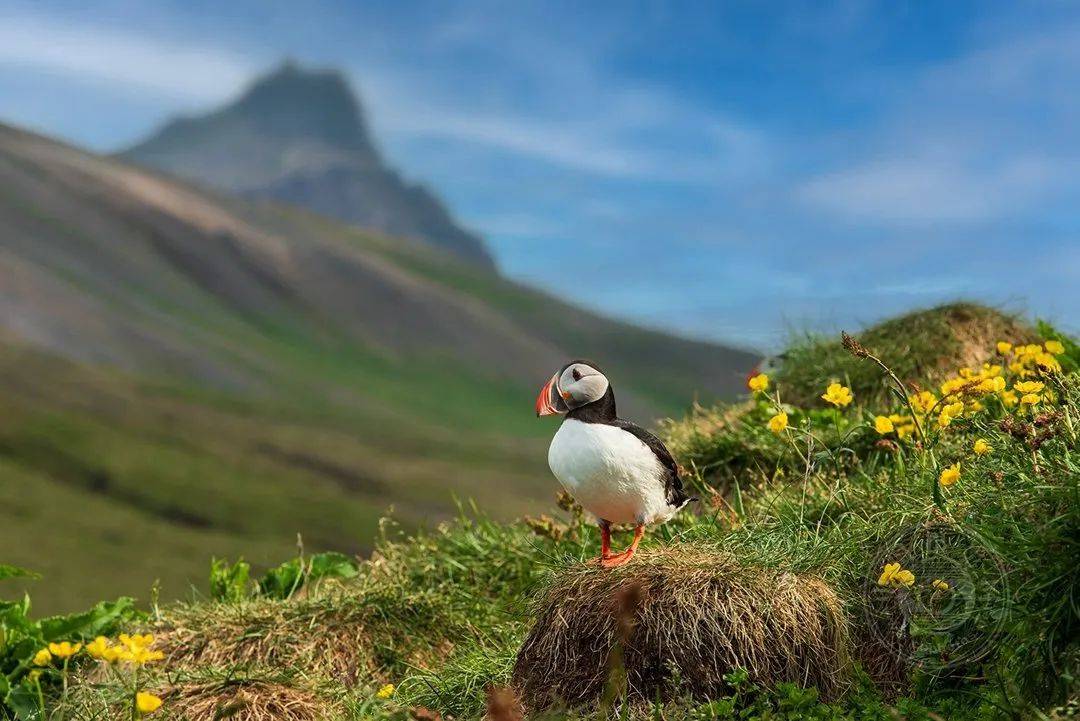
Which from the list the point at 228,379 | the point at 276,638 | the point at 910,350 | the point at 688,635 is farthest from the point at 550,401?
the point at 228,379

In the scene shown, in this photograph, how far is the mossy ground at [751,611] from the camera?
4.42m

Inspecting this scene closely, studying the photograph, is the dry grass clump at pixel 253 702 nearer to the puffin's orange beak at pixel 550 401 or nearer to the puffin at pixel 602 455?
the puffin at pixel 602 455

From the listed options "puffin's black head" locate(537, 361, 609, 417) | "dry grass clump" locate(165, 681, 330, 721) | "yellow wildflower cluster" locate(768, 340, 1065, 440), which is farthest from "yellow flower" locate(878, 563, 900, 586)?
"dry grass clump" locate(165, 681, 330, 721)

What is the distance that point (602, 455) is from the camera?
534 centimetres

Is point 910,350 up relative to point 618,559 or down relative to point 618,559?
up

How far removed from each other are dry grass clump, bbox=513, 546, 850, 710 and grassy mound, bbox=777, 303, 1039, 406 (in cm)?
629

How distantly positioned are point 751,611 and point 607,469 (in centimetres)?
99

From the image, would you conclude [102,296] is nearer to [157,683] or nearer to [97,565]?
[97,565]

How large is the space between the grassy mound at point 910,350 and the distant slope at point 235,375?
100cm

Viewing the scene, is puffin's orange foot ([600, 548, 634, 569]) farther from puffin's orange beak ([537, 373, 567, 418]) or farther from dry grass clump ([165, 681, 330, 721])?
dry grass clump ([165, 681, 330, 721])

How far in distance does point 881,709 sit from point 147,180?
145080 mm

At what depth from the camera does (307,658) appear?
6.97m

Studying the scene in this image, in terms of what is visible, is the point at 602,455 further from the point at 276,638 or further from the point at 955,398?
the point at 276,638

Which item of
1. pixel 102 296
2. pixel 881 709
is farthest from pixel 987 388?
pixel 102 296
